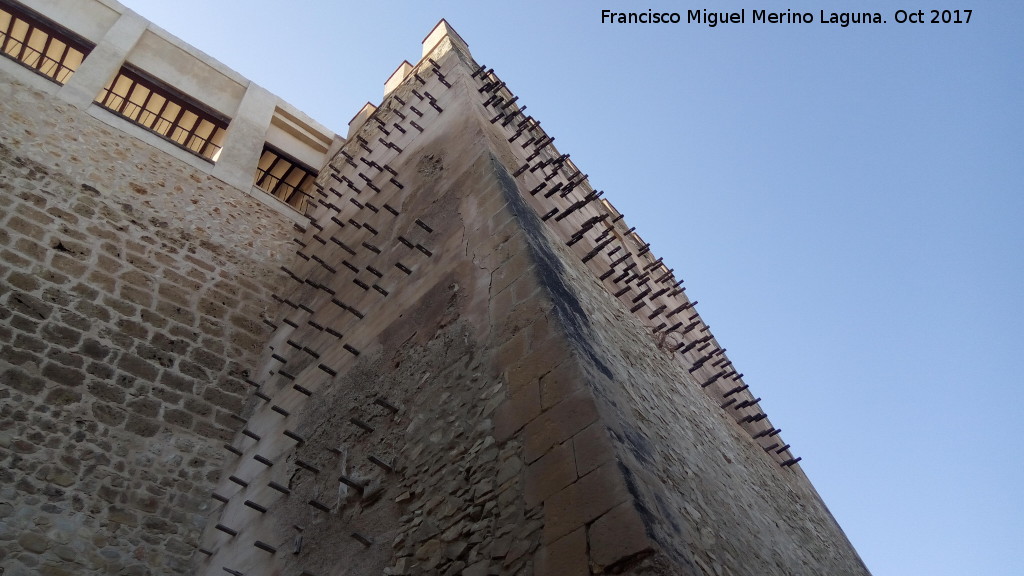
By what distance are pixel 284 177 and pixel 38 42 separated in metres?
3.04

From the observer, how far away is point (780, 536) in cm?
554

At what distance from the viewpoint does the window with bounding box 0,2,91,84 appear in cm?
835

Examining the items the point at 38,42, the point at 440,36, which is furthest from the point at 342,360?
the point at 38,42

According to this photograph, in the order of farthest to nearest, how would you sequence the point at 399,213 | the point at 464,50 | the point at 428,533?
1. the point at 464,50
2. the point at 399,213
3. the point at 428,533

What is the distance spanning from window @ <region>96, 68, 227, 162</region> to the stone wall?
1.41 metres

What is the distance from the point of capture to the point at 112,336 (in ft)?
20.2

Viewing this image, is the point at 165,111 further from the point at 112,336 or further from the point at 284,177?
the point at 112,336

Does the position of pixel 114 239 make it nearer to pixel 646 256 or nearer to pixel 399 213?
pixel 399 213

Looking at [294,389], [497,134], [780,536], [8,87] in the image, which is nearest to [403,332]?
[294,389]

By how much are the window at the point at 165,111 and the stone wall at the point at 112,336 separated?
141cm

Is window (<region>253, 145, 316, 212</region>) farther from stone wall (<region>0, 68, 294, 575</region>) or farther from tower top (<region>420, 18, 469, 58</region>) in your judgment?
tower top (<region>420, 18, 469, 58</region>)

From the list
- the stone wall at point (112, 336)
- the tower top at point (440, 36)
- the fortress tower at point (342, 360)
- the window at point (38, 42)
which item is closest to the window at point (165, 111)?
the fortress tower at point (342, 360)

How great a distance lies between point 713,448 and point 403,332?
8.19 feet

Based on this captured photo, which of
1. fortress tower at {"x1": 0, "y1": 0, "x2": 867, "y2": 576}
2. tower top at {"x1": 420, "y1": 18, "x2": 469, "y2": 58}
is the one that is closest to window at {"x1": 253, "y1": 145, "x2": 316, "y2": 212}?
fortress tower at {"x1": 0, "y1": 0, "x2": 867, "y2": 576}
